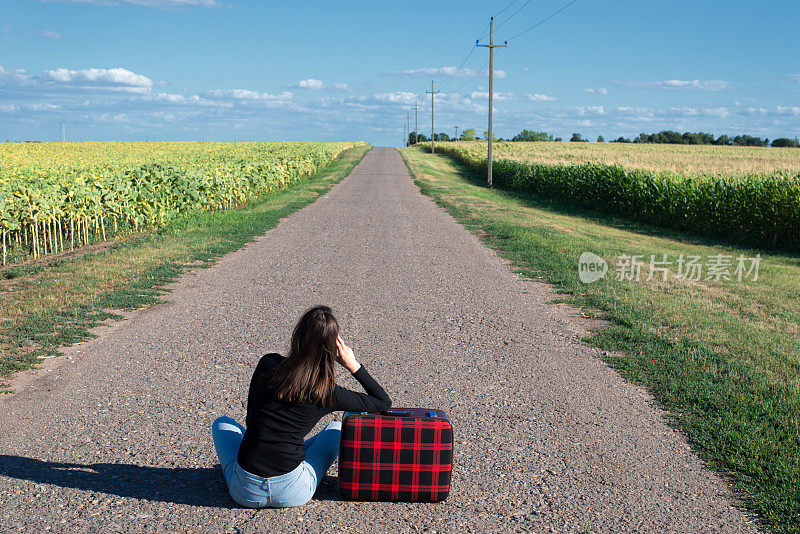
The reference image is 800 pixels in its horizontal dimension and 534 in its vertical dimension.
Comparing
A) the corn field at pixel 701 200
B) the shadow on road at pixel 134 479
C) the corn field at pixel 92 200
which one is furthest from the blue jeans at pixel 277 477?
the corn field at pixel 701 200

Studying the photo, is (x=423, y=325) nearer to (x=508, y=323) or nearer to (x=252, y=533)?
(x=508, y=323)

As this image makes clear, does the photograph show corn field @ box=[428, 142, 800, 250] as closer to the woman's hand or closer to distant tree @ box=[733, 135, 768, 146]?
the woman's hand

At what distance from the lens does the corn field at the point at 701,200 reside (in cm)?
1623

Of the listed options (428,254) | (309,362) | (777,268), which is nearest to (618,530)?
→ (309,362)

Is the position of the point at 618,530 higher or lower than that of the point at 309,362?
lower

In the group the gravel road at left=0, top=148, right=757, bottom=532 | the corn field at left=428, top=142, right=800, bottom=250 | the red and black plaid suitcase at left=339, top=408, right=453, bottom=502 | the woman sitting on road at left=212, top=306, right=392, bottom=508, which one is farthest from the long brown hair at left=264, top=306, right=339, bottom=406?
the corn field at left=428, top=142, right=800, bottom=250

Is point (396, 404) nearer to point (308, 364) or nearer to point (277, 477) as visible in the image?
point (277, 477)

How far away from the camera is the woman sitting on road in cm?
343

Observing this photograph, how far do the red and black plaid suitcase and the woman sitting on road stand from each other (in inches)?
5.2

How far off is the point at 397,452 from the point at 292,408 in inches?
26.4

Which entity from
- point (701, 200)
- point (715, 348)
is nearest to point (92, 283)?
point (715, 348)

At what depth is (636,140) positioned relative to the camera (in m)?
127

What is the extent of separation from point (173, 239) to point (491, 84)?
72.4ft

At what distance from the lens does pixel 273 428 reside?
3.52m
